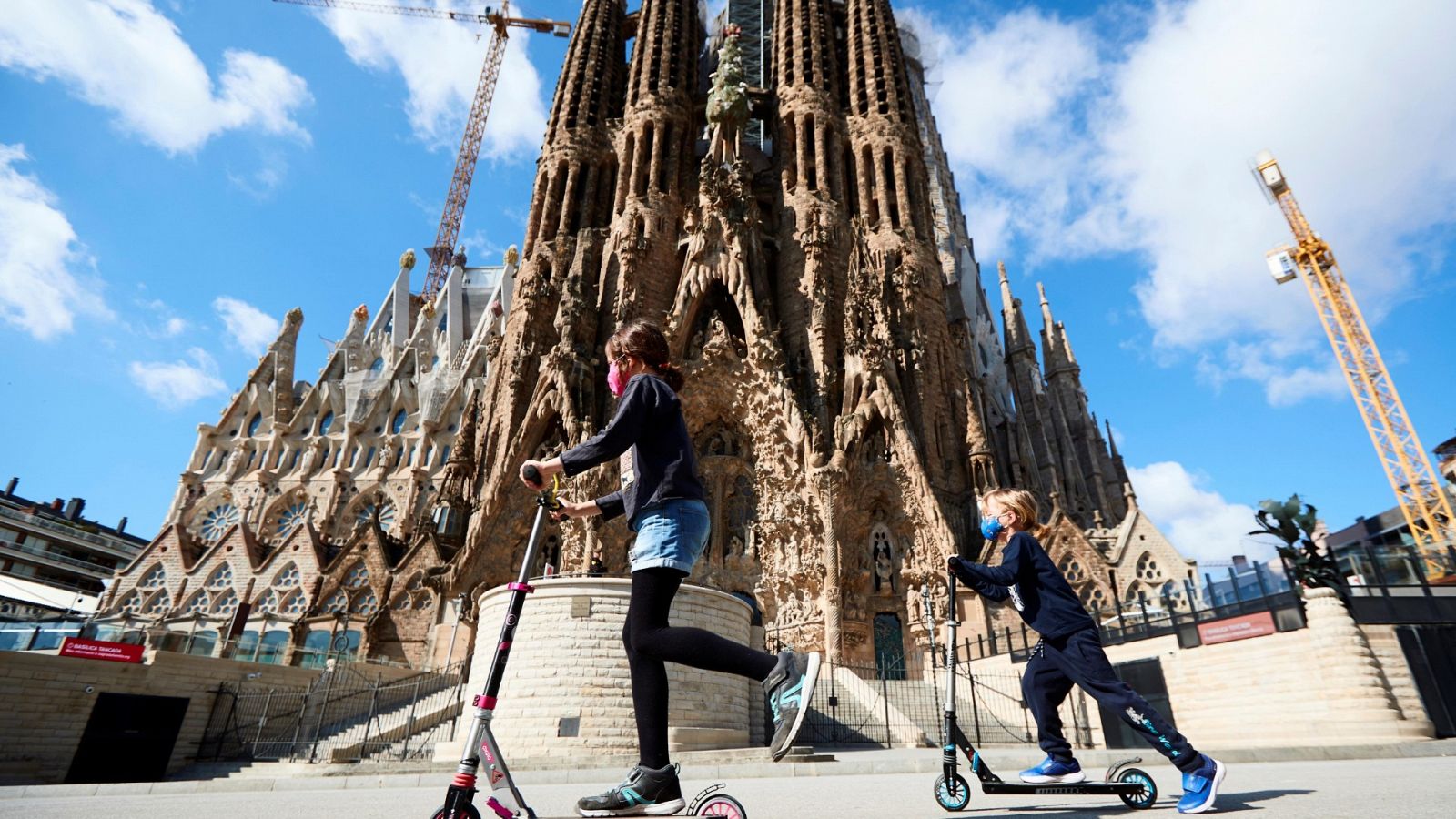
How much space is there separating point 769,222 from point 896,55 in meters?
11.2

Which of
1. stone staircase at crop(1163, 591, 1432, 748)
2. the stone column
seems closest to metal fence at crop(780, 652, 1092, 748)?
stone staircase at crop(1163, 591, 1432, 748)

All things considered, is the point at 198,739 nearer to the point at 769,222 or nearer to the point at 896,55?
the point at 769,222

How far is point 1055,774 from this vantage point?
128 inches

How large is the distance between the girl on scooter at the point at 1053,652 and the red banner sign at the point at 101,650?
16760 millimetres

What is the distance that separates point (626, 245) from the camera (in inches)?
1096

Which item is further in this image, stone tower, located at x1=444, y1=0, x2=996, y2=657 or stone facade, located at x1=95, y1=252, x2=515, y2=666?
stone facade, located at x1=95, y1=252, x2=515, y2=666

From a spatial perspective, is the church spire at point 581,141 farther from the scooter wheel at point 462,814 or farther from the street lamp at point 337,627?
the scooter wheel at point 462,814

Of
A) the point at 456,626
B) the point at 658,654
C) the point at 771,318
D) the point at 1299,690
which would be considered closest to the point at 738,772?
the point at 658,654

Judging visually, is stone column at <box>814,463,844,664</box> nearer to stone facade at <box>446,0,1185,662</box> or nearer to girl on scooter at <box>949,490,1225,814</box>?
stone facade at <box>446,0,1185,662</box>

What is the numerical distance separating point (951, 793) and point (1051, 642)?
0.83 m

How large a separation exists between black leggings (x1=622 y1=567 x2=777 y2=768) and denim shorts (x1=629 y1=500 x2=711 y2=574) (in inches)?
1.5

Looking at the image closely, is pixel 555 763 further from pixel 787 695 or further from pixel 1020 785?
pixel 787 695

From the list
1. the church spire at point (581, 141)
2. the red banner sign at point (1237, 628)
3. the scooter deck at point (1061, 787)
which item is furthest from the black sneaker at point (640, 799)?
the church spire at point (581, 141)

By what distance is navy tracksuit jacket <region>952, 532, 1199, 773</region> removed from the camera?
128 inches
